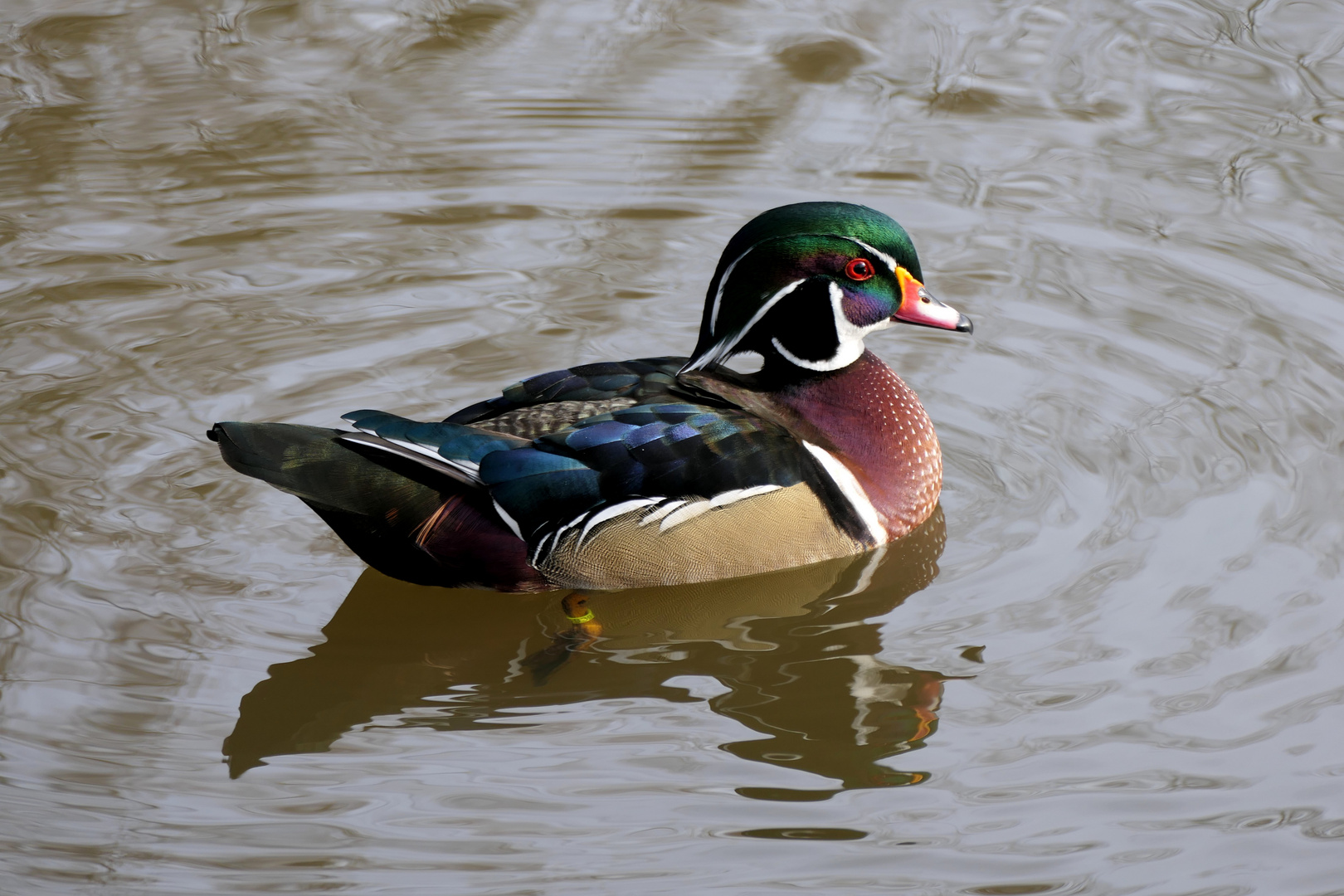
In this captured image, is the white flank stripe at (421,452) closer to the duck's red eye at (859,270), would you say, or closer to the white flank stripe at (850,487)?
the white flank stripe at (850,487)

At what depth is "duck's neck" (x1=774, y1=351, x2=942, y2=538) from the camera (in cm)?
550

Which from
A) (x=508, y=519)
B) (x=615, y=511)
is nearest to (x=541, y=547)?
(x=508, y=519)

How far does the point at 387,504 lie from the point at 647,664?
962 mm

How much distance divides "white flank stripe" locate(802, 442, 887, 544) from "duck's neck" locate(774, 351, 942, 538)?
0.02 m

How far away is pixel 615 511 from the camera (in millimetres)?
5051

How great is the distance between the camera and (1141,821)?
4.22 meters

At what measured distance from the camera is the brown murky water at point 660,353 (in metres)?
4.24

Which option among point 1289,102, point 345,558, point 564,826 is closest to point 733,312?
point 345,558

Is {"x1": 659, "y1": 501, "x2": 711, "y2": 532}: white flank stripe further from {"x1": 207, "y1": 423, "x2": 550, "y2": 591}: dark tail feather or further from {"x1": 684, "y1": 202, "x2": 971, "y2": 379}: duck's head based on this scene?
{"x1": 684, "y1": 202, "x2": 971, "y2": 379}: duck's head

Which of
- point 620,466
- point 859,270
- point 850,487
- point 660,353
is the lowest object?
point 660,353

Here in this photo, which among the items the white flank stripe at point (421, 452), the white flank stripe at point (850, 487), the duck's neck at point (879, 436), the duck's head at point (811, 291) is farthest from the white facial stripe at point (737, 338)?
the white flank stripe at point (421, 452)

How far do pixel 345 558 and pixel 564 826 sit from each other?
1669mm

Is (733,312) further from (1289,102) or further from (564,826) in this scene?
(1289,102)

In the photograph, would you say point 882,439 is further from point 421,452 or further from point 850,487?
point 421,452
